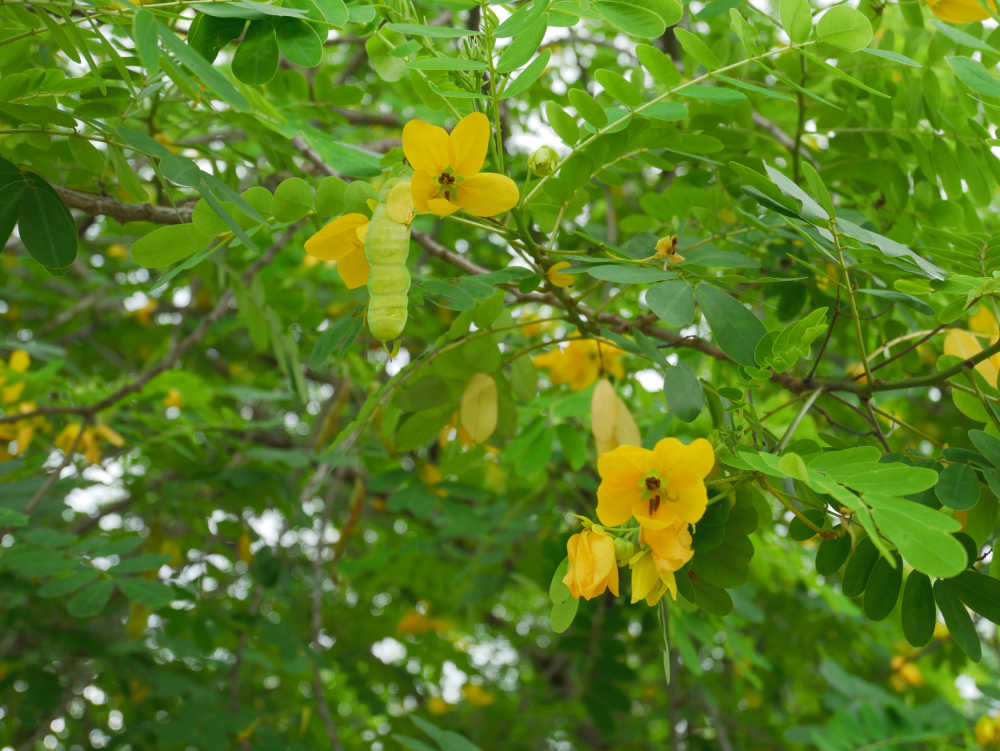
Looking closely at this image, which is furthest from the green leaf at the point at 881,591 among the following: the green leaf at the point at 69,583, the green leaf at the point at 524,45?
the green leaf at the point at 69,583

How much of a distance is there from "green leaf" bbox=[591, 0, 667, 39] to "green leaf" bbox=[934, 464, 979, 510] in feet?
1.86

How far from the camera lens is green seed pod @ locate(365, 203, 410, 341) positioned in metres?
0.77

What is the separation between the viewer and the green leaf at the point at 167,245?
0.93 metres

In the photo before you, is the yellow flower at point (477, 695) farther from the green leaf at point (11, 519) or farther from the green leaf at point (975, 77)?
the green leaf at point (975, 77)

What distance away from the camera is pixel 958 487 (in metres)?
0.81

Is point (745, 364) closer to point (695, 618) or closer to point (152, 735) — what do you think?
point (695, 618)

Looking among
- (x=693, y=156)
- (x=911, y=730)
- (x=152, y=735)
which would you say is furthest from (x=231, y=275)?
(x=911, y=730)

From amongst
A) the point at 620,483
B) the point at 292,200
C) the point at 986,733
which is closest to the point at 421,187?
the point at 292,200

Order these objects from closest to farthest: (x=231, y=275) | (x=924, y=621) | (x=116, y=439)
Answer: (x=924, y=621), (x=231, y=275), (x=116, y=439)

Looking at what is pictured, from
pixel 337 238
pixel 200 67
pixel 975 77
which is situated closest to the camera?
pixel 200 67

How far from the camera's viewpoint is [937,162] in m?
1.26

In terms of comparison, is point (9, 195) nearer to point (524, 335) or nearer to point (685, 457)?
point (685, 457)

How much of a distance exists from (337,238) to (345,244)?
1 centimetres

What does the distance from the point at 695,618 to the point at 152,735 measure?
5.64 ft
